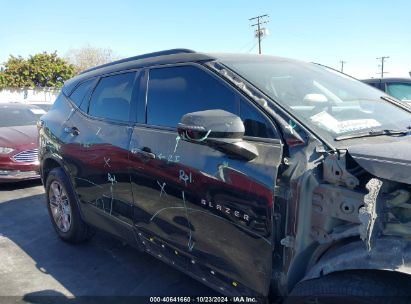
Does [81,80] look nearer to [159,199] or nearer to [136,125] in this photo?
[136,125]

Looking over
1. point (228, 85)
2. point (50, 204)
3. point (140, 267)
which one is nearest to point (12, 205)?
point (50, 204)

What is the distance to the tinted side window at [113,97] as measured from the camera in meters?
3.34

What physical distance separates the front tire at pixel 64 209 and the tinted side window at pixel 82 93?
0.72 m

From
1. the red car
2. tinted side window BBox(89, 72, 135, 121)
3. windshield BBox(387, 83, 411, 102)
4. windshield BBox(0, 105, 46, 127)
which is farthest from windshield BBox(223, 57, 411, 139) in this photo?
windshield BBox(0, 105, 46, 127)

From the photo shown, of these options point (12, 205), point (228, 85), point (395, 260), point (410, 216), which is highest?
point (228, 85)

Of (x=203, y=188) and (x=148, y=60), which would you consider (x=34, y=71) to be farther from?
(x=203, y=188)

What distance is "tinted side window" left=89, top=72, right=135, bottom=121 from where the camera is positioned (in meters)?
3.34

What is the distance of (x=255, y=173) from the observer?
216 centimetres

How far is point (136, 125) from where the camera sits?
3123 millimetres

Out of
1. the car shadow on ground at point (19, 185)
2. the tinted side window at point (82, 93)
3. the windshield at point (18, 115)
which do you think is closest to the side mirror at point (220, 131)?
the tinted side window at point (82, 93)

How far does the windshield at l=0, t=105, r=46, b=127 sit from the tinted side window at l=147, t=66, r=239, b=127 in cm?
611

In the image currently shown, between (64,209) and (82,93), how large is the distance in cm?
124

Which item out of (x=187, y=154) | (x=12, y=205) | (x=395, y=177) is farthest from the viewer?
(x=12, y=205)

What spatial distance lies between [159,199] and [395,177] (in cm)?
160
